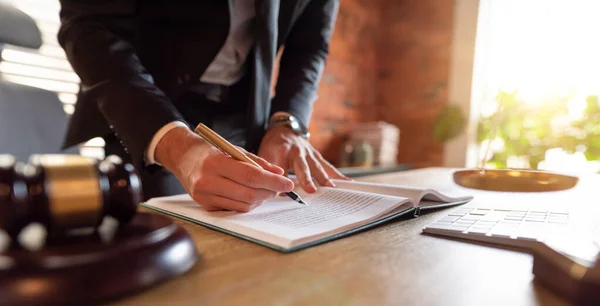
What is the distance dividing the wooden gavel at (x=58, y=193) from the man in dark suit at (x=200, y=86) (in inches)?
9.4

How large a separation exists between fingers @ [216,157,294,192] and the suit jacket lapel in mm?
538

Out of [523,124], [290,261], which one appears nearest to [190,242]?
[290,261]

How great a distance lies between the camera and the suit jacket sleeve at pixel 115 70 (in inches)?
30.5

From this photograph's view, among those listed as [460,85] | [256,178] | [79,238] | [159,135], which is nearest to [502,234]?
[256,178]

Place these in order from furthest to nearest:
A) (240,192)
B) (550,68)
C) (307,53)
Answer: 1. (550,68)
2. (307,53)
3. (240,192)

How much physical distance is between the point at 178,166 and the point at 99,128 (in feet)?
1.65

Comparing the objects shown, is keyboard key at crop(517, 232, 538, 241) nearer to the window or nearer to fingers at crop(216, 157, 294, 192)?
fingers at crop(216, 157, 294, 192)

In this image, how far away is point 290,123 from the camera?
108 centimetres

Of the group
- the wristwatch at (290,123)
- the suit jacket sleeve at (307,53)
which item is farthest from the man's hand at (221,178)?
the suit jacket sleeve at (307,53)

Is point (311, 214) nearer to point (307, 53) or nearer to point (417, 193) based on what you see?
point (417, 193)

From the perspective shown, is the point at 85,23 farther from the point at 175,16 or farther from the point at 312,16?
the point at 312,16

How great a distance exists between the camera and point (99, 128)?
1.08m

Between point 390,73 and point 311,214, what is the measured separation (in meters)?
3.30

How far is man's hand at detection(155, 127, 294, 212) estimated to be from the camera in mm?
594
